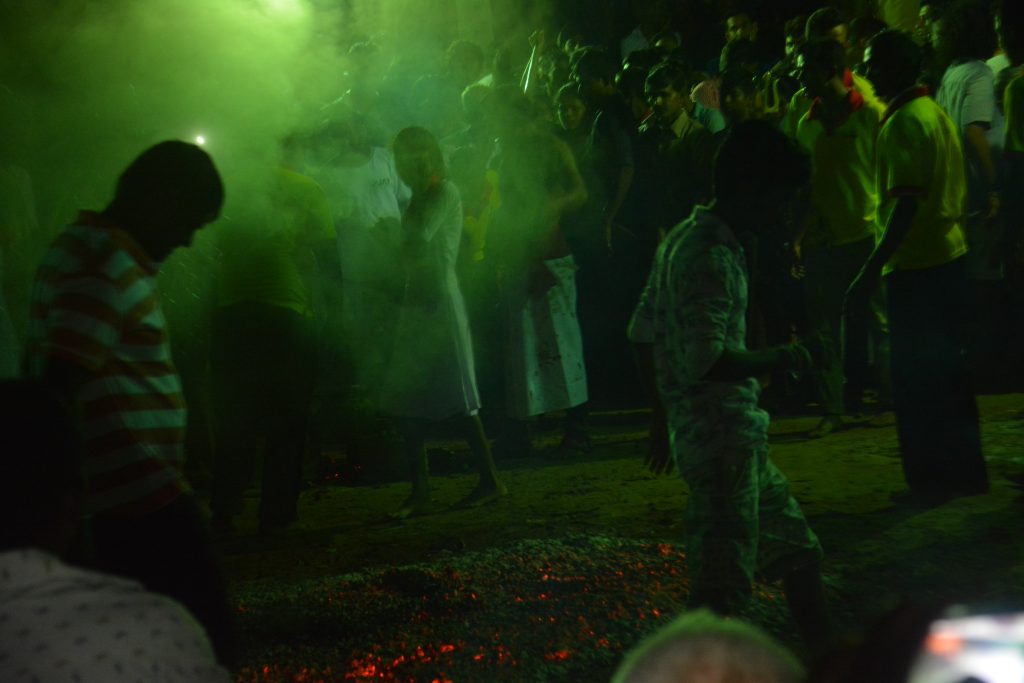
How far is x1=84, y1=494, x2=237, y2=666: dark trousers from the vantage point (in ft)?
9.66

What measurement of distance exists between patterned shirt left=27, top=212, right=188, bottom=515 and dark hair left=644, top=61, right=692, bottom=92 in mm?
4908

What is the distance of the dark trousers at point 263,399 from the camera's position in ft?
19.0

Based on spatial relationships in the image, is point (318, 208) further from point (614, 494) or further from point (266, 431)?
point (614, 494)

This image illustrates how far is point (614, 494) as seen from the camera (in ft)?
19.9

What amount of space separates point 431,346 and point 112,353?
3.23m

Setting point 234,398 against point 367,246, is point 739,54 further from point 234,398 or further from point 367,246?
point 234,398

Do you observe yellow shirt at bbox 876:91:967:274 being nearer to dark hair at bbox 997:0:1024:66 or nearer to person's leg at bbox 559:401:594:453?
dark hair at bbox 997:0:1024:66

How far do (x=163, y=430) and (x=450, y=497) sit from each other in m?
3.59

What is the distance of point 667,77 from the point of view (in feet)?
23.8

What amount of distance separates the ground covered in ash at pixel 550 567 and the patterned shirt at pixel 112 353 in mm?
1251

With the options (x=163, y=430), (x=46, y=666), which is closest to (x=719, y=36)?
(x=163, y=430)

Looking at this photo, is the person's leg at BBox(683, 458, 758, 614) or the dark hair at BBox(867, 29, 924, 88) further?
the dark hair at BBox(867, 29, 924, 88)


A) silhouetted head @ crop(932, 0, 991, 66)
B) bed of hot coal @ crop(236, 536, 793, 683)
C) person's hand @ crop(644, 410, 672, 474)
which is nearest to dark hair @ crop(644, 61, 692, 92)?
silhouetted head @ crop(932, 0, 991, 66)

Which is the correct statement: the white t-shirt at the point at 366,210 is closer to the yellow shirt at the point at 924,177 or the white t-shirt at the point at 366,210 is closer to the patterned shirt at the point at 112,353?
the yellow shirt at the point at 924,177
